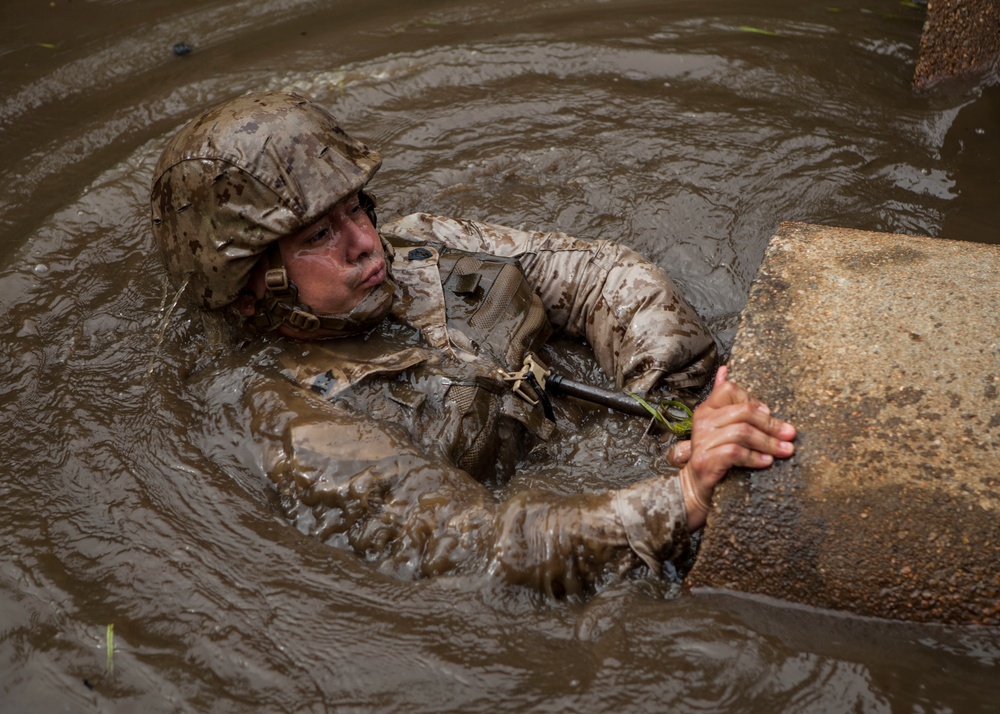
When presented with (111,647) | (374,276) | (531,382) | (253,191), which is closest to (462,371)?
(531,382)

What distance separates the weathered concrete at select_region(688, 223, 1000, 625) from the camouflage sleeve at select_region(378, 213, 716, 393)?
34.1 inches

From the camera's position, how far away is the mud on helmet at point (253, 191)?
348 centimetres

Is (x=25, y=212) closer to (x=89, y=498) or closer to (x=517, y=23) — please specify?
(x=89, y=498)

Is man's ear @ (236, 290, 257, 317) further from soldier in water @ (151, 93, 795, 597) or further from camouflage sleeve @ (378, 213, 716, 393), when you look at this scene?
camouflage sleeve @ (378, 213, 716, 393)

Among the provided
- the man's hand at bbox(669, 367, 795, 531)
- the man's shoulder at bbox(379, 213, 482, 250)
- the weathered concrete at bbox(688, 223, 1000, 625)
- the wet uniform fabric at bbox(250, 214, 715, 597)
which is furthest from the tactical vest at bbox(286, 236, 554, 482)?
the weathered concrete at bbox(688, 223, 1000, 625)

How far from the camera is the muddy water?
2748 millimetres

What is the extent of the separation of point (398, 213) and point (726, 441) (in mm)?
3002

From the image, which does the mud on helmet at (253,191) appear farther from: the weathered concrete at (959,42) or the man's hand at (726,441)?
the weathered concrete at (959,42)

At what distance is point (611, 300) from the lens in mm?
4117

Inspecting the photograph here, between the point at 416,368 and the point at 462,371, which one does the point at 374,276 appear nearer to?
the point at 416,368

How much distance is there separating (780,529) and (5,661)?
2491mm

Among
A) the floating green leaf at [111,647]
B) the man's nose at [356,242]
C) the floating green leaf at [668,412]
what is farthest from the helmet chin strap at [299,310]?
the floating green leaf at [111,647]

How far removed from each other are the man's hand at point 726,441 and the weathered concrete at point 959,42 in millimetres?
3536

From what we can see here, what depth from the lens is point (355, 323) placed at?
380 centimetres
